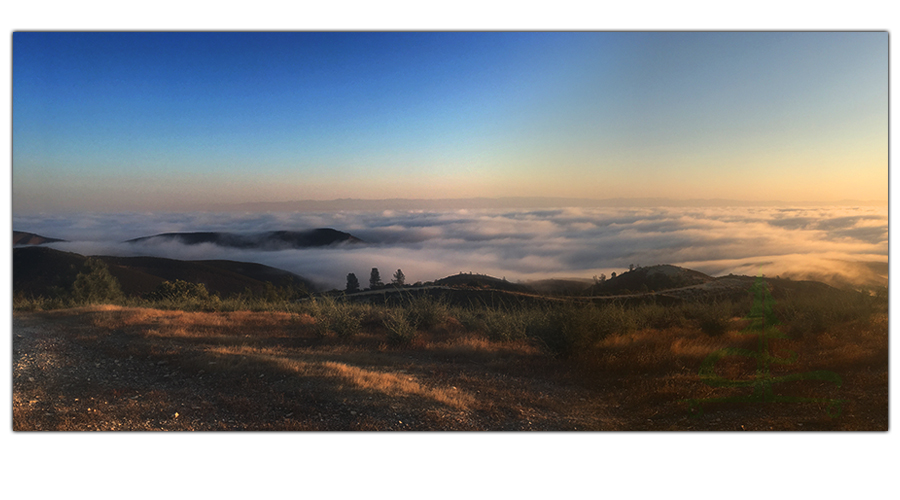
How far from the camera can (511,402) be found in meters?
4.43

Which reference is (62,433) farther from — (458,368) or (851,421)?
(851,421)

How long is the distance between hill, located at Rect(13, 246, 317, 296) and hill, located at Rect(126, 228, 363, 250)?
0.33 metres

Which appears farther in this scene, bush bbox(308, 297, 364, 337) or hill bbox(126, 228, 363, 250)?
bush bbox(308, 297, 364, 337)

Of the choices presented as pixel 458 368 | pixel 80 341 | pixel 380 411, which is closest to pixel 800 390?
pixel 458 368

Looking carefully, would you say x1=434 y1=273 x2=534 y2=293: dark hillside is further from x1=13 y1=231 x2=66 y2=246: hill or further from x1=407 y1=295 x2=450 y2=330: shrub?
x1=13 y1=231 x2=66 y2=246: hill

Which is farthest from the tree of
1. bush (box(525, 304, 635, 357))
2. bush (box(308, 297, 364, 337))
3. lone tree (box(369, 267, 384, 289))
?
bush (box(525, 304, 635, 357))

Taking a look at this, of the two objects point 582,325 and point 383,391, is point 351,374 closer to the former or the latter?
point 383,391

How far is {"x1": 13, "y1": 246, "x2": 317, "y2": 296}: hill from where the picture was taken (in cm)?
451

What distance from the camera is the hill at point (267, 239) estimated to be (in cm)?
531

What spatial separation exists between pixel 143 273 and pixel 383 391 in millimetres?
4158

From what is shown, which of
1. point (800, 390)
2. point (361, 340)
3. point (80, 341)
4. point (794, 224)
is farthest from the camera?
point (361, 340)

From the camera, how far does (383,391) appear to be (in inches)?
173

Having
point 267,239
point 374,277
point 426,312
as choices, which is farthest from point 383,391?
point 426,312

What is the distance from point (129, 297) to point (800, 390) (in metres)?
9.00
